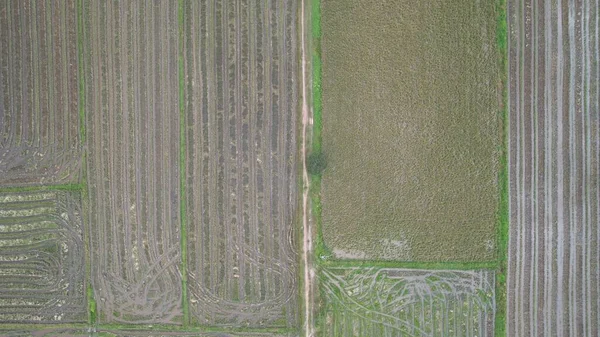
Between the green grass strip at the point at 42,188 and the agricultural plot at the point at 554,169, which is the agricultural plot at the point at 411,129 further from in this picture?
the green grass strip at the point at 42,188

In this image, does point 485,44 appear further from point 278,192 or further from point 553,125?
point 278,192

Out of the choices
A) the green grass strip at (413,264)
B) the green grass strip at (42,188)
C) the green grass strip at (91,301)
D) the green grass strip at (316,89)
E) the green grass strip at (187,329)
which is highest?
the green grass strip at (316,89)

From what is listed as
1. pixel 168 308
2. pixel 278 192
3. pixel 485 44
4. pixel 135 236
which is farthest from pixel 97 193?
pixel 485 44

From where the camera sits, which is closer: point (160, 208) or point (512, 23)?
point (512, 23)

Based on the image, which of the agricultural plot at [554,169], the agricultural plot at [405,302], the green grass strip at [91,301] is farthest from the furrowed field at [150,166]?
the agricultural plot at [554,169]

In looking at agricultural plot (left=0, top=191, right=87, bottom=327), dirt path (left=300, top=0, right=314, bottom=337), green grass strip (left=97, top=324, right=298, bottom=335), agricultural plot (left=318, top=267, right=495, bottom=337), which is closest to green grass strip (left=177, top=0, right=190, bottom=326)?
green grass strip (left=97, top=324, right=298, bottom=335)

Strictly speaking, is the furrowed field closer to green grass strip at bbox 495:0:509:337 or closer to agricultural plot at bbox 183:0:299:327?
agricultural plot at bbox 183:0:299:327
